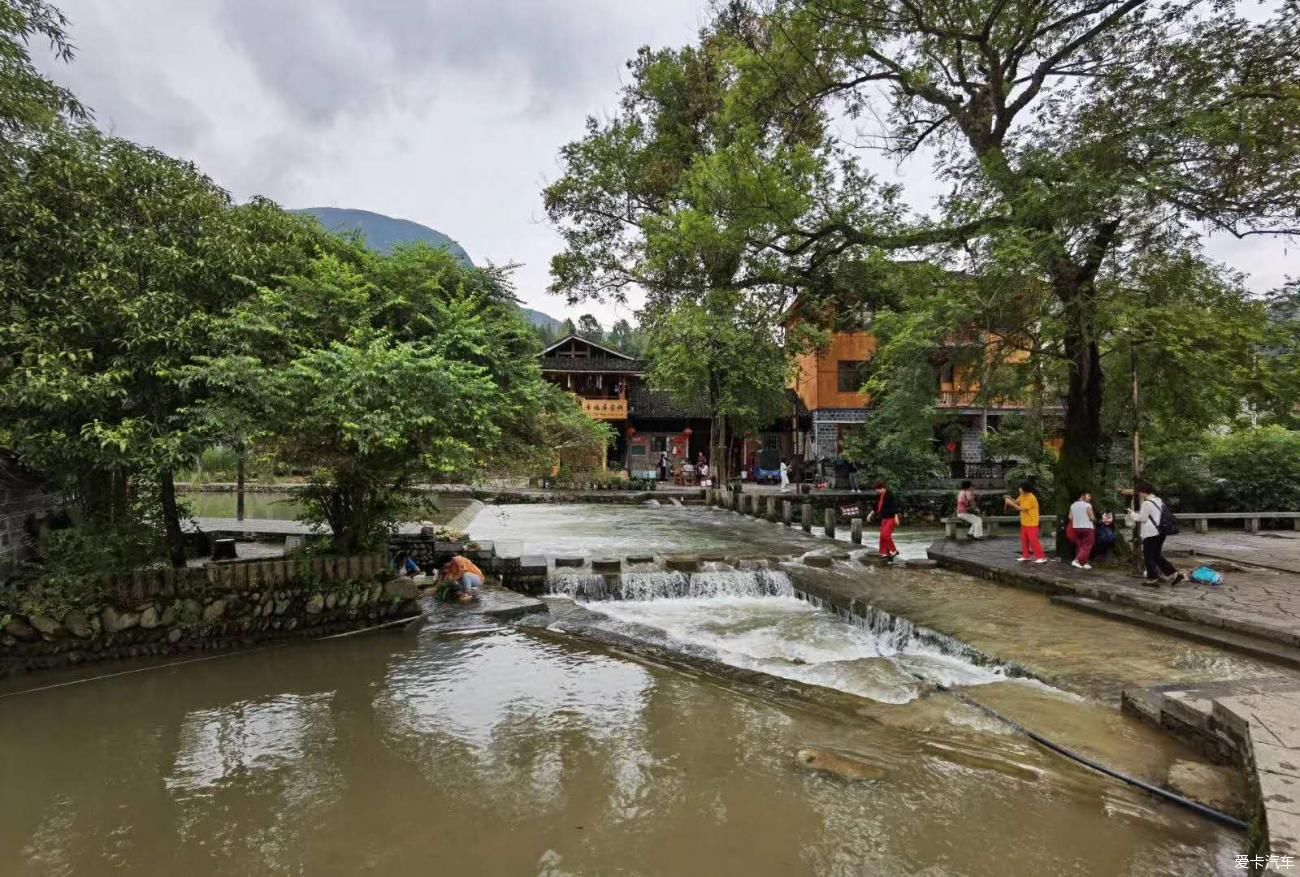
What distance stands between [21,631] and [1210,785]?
37.3ft

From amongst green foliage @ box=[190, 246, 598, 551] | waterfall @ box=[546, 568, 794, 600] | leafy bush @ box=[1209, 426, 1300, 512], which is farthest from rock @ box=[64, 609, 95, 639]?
leafy bush @ box=[1209, 426, 1300, 512]

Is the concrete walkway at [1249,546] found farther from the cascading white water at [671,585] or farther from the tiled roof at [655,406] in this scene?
the tiled roof at [655,406]

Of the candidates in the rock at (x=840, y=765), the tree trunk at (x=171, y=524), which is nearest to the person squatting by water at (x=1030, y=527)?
the rock at (x=840, y=765)

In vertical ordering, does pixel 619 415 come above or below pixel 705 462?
above

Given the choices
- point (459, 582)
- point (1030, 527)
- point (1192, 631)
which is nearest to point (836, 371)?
point (1030, 527)

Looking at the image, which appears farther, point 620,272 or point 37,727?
point 620,272

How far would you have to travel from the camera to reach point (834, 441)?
30.3 m

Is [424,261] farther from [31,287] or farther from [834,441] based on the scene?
[834,441]

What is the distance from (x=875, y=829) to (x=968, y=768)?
1.27m

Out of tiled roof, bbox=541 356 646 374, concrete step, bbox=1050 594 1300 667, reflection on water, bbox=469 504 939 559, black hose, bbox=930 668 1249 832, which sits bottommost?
black hose, bbox=930 668 1249 832

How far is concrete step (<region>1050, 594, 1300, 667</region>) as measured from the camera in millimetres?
7062

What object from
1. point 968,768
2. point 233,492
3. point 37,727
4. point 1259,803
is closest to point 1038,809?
point 968,768

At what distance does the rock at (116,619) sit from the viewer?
7.88 meters

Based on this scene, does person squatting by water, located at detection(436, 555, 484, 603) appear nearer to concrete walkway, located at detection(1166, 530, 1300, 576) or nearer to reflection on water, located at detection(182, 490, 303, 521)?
reflection on water, located at detection(182, 490, 303, 521)
